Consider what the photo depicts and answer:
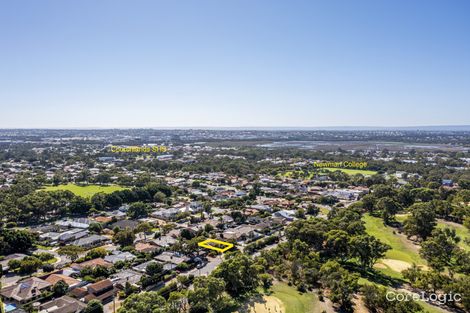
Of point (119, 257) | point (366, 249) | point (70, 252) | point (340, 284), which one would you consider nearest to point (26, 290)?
point (70, 252)

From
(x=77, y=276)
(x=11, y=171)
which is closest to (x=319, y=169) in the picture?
(x=77, y=276)

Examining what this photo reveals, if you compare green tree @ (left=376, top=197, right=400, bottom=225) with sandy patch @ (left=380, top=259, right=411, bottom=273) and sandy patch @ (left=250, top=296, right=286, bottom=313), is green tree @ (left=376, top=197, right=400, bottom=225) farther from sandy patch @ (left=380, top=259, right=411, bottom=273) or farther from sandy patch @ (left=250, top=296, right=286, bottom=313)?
sandy patch @ (left=250, top=296, right=286, bottom=313)

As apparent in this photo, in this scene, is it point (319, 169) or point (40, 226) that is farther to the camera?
point (319, 169)

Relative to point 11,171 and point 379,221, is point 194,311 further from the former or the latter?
point 11,171

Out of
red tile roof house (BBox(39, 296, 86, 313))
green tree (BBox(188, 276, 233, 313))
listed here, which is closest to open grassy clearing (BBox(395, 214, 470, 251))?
green tree (BBox(188, 276, 233, 313))

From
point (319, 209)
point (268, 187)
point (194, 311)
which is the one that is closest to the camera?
point (194, 311)

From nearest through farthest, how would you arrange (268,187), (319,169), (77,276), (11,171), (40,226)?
1. (77,276)
2. (40,226)
3. (268,187)
4. (11,171)
5. (319,169)

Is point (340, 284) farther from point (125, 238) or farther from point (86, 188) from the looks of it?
point (86, 188)

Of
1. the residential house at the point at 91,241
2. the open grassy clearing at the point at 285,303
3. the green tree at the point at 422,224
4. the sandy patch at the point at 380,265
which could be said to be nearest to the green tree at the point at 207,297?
the open grassy clearing at the point at 285,303
